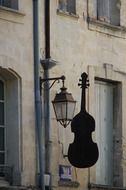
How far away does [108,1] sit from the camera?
693 inches

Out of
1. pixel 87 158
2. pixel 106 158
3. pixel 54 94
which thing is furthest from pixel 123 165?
pixel 87 158

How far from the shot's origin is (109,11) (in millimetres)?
17469

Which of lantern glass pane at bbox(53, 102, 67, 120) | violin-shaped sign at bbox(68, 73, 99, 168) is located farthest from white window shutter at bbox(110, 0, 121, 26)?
violin-shaped sign at bbox(68, 73, 99, 168)

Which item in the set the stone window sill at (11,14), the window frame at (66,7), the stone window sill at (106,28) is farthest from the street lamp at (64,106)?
the stone window sill at (106,28)

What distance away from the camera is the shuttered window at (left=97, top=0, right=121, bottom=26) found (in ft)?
56.3

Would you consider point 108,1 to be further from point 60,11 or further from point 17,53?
point 17,53

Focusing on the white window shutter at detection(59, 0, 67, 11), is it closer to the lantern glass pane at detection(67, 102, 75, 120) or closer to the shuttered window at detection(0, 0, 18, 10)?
the shuttered window at detection(0, 0, 18, 10)

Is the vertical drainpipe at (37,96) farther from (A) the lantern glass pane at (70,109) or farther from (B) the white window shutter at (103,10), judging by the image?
(B) the white window shutter at (103,10)

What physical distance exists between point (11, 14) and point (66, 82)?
2.16 metres

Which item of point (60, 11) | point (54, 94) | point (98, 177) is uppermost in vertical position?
point (60, 11)

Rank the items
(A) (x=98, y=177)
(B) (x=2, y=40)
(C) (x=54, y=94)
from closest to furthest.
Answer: (B) (x=2, y=40) → (C) (x=54, y=94) → (A) (x=98, y=177)

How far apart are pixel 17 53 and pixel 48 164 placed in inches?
84.5

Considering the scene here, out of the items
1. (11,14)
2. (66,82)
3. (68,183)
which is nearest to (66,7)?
(66,82)

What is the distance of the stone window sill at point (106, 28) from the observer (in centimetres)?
1658
